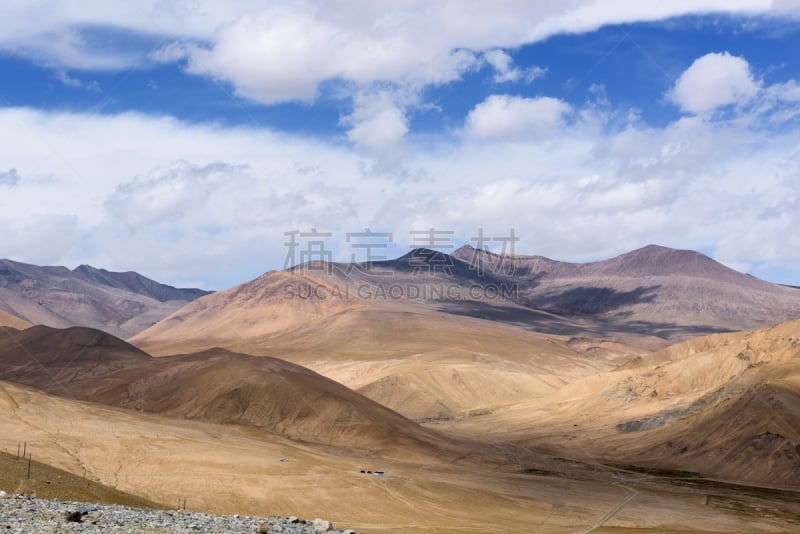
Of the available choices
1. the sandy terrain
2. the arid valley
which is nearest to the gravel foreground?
the arid valley

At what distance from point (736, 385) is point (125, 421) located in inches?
2142

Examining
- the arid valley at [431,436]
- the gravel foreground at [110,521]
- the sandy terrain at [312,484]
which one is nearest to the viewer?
the gravel foreground at [110,521]

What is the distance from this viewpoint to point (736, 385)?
3031 inches

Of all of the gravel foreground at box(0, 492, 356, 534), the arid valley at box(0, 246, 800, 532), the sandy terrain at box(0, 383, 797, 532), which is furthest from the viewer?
the arid valley at box(0, 246, 800, 532)

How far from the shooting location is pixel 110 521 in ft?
57.6

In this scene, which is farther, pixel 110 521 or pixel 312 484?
pixel 312 484

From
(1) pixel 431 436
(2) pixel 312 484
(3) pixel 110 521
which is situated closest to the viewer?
(3) pixel 110 521

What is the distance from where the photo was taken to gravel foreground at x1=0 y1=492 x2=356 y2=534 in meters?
16.3

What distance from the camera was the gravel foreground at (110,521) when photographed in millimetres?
16344

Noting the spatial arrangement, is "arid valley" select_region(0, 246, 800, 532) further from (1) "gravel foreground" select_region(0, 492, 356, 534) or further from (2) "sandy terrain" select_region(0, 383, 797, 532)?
(1) "gravel foreground" select_region(0, 492, 356, 534)

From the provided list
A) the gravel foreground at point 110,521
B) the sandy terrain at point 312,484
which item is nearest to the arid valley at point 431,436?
the sandy terrain at point 312,484

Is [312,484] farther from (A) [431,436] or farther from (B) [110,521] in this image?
(A) [431,436]

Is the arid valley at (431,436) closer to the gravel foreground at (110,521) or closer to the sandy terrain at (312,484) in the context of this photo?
the sandy terrain at (312,484)

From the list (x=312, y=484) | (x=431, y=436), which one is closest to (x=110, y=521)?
(x=312, y=484)
